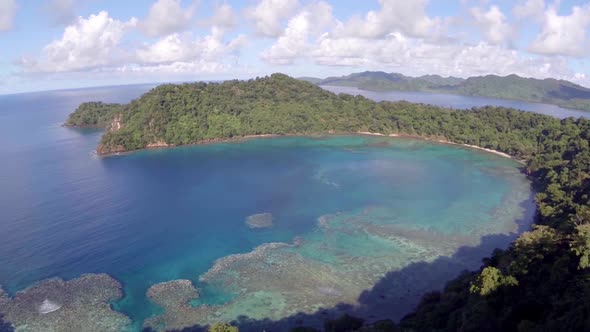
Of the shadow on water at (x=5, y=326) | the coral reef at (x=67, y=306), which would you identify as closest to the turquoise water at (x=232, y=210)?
the coral reef at (x=67, y=306)

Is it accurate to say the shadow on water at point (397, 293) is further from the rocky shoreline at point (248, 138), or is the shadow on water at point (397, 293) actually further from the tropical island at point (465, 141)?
the rocky shoreline at point (248, 138)

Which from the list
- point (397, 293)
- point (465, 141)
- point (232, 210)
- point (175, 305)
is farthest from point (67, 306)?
point (465, 141)

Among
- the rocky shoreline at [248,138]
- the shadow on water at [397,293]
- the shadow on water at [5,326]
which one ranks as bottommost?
the shadow on water at [5,326]

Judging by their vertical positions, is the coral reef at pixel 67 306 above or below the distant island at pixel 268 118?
below

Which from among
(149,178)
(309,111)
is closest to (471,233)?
(149,178)

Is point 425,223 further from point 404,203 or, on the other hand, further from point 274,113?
point 274,113

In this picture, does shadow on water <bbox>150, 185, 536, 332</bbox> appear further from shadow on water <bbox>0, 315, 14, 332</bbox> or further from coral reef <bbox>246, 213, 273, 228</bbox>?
coral reef <bbox>246, 213, 273, 228</bbox>
